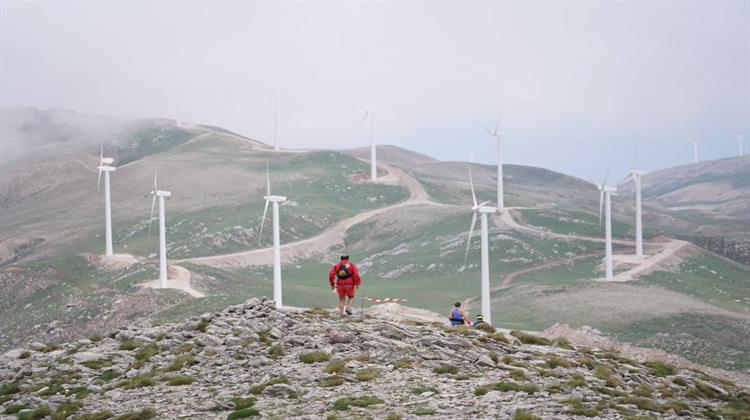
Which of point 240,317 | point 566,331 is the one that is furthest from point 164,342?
point 566,331

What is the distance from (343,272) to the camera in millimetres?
45500

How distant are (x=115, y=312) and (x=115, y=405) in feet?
273

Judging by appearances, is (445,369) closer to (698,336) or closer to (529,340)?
(529,340)

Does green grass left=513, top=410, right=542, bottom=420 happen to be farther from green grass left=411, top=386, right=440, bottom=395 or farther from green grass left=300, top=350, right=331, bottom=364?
green grass left=300, top=350, right=331, bottom=364

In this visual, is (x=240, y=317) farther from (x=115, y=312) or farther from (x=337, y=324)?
(x=115, y=312)

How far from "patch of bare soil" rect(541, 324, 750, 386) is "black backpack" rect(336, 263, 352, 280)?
39.8 meters

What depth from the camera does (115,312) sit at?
115 m

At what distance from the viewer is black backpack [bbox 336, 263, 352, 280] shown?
45.4 m

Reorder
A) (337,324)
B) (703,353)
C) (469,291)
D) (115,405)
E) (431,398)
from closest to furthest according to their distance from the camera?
(431,398), (115,405), (337,324), (703,353), (469,291)

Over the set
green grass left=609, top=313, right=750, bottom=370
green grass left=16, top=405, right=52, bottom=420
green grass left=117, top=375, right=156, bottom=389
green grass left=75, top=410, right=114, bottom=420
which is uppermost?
green grass left=117, top=375, right=156, bottom=389

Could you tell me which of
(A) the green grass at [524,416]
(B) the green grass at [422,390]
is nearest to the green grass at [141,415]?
(B) the green grass at [422,390]

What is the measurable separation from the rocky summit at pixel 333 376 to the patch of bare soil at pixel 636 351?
133 feet

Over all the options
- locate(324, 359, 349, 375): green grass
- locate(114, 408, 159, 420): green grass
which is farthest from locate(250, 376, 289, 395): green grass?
locate(114, 408, 159, 420): green grass

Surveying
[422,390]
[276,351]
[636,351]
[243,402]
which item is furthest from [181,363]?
[636,351]
